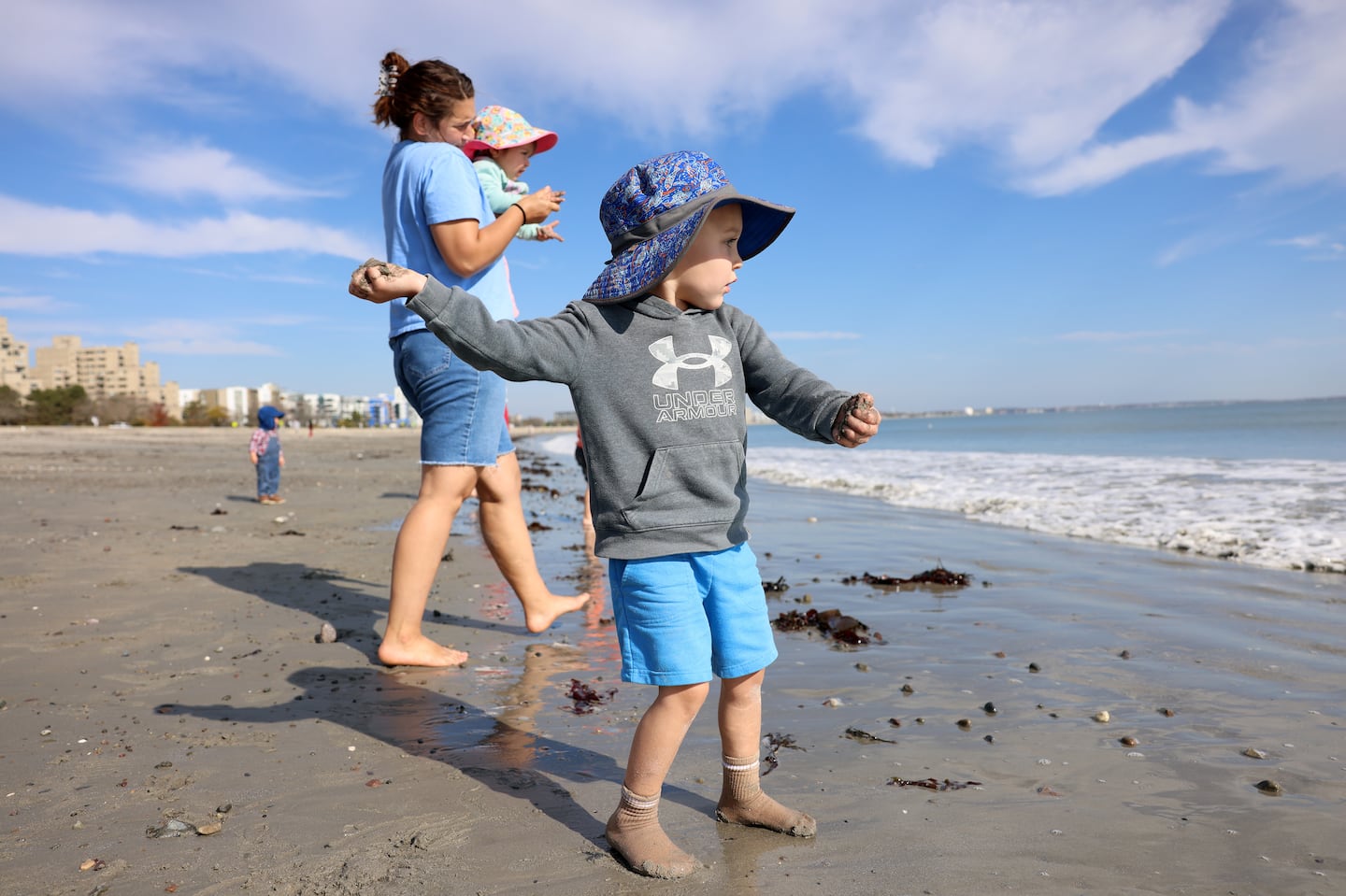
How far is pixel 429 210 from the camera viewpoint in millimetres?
3408

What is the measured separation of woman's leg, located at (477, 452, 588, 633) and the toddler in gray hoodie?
5.94 ft

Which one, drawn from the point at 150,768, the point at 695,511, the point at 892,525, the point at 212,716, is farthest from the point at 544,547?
the point at 695,511

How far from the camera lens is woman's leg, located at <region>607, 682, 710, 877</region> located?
6.31ft

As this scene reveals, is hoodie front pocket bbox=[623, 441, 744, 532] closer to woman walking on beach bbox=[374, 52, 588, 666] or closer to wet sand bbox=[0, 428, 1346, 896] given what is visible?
wet sand bbox=[0, 428, 1346, 896]

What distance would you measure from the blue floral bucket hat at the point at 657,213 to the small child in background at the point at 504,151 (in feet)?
5.31

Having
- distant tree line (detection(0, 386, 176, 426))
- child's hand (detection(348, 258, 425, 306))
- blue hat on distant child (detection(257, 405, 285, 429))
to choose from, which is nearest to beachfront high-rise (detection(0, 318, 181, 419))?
distant tree line (detection(0, 386, 176, 426))

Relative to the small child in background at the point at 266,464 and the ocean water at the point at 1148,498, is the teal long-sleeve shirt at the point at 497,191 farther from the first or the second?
the small child in background at the point at 266,464

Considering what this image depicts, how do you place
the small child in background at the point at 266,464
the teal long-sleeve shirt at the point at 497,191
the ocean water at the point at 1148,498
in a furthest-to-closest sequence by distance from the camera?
the small child in background at the point at 266,464 → the ocean water at the point at 1148,498 → the teal long-sleeve shirt at the point at 497,191

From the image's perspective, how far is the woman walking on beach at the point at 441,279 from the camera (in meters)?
3.42

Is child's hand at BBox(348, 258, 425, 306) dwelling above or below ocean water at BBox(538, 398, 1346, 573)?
above

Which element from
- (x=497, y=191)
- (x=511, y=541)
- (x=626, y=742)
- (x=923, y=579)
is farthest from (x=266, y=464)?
(x=626, y=742)

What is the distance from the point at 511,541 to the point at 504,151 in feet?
6.23

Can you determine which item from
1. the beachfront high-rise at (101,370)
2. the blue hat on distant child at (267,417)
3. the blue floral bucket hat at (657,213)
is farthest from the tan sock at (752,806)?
the beachfront high-rise at (101,370)

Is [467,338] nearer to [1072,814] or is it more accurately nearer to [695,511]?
[695,511]
